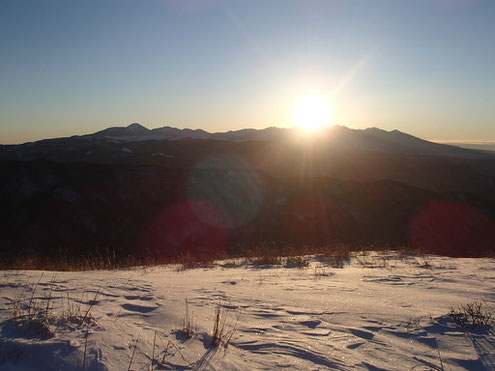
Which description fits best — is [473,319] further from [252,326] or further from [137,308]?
[137,308]

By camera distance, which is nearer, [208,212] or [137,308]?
[137,308]

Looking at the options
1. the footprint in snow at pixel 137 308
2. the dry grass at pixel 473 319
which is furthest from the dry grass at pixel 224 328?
the dry grass at pixel 473 319

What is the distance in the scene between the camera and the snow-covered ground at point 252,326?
2.03m

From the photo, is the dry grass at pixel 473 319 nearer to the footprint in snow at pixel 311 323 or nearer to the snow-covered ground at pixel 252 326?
the snow-covered ground at pixel 252 326

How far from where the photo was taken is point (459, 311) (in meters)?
2.94

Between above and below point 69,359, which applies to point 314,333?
below

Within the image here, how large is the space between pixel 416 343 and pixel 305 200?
21924 mm

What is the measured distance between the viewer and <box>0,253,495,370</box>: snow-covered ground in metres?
2.03

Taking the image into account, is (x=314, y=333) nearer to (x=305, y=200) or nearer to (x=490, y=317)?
(x=490, y=317)

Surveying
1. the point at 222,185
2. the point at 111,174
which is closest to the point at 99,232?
the point at 111,174

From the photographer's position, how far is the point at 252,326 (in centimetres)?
273

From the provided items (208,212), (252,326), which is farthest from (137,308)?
(208,212)

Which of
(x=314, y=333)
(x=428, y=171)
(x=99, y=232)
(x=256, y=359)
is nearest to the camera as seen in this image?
(x=256, y=359)

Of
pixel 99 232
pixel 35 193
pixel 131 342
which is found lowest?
pixel 99 232
